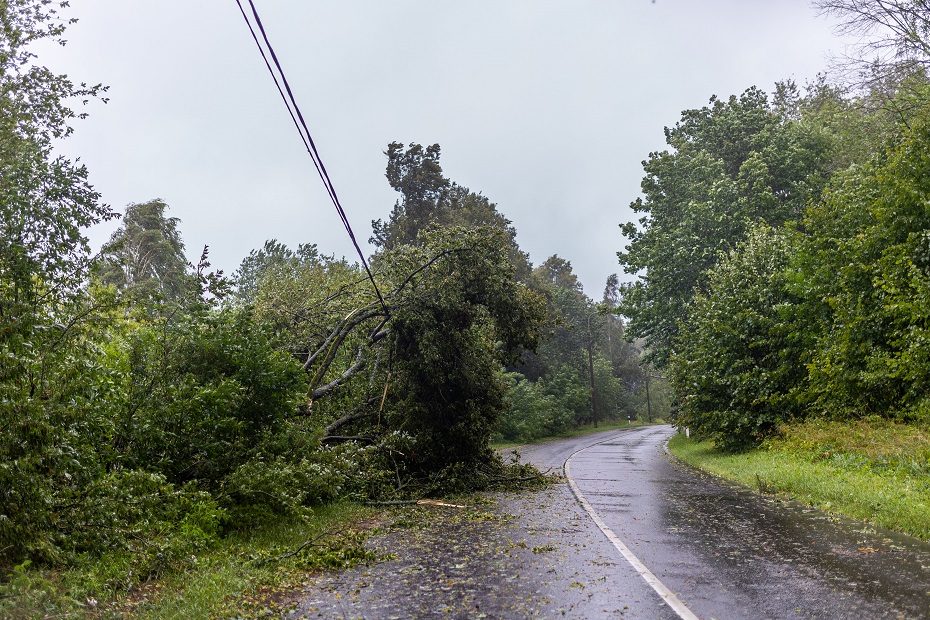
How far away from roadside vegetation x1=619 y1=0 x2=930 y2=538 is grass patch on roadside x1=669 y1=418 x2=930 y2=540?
1.6 inches

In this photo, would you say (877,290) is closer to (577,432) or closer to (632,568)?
(632,568)

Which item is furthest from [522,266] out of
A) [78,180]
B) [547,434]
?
[78,180]

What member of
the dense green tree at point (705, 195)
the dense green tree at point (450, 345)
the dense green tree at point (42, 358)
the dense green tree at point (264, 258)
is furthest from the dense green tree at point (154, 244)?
the dense green tree at point (42, 358)

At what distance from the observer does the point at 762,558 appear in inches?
315

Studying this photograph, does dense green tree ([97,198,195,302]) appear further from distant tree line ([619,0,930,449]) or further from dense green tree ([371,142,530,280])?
distant tree line ([619,0,930,449])

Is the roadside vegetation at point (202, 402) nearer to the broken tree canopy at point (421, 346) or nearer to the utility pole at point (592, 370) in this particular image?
the broken tree canopy at point (421, 346)

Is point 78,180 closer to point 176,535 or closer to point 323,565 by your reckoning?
point 176,535

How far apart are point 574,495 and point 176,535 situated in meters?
8.43

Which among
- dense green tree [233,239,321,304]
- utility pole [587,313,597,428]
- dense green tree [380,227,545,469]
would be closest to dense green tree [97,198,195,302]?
dense green tree [233,239,321,304]

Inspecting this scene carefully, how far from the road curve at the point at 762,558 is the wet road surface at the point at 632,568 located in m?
0.02

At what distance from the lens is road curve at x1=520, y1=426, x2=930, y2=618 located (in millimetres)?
6020

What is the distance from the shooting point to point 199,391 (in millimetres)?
9727

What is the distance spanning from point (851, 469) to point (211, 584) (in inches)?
488

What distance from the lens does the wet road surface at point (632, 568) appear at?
20.1ft
